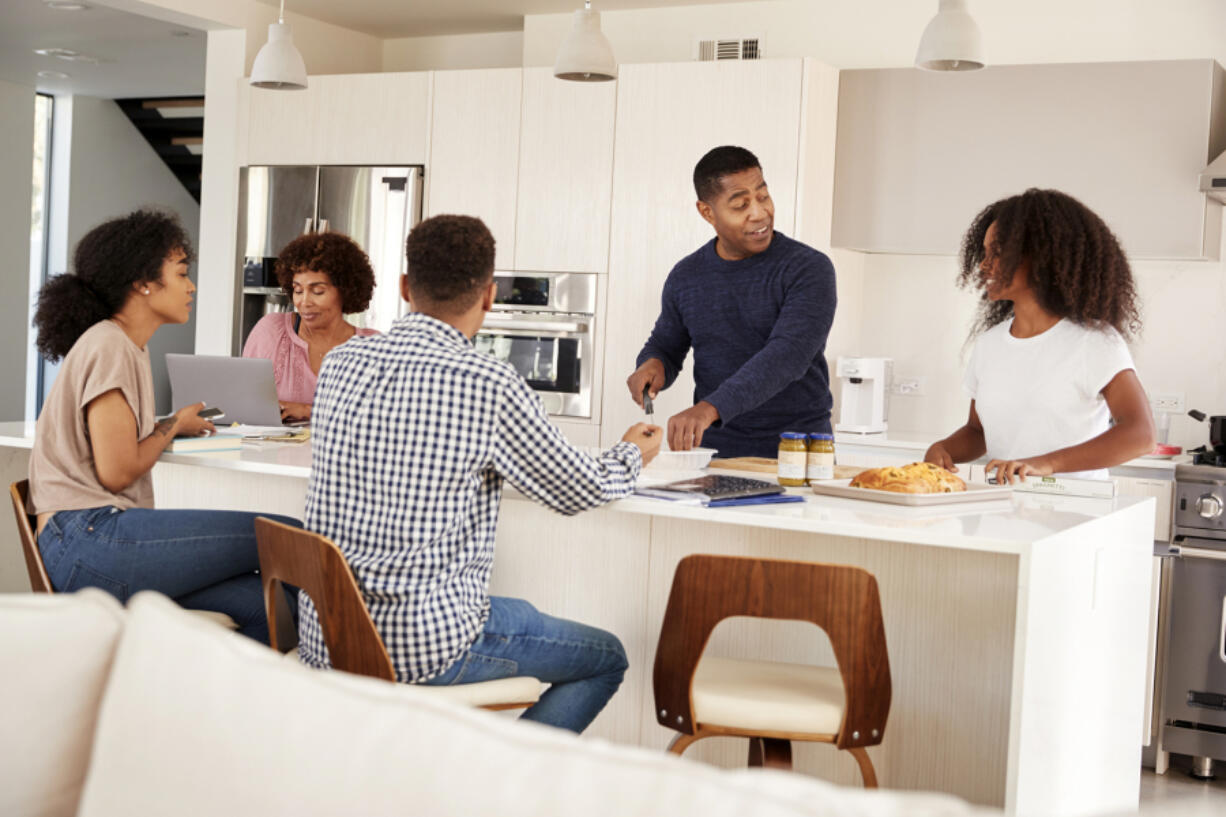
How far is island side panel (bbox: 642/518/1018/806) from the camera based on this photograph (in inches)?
93.3

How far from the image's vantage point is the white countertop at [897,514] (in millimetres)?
1977

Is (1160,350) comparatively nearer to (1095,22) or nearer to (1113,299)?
(1095,22)

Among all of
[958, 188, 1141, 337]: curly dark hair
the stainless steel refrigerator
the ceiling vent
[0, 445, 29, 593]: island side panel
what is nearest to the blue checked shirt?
[958, 188, 1141, 337]: curly dark hair

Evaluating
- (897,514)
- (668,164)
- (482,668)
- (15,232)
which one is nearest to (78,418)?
(482,668)

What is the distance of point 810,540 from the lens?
2.47m

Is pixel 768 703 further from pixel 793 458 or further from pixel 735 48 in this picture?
pixel 735 48

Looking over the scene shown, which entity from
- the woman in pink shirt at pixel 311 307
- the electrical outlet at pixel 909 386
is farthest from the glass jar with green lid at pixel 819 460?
the electrical outlet at pixel 909 386

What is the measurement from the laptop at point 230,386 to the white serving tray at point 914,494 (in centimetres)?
153

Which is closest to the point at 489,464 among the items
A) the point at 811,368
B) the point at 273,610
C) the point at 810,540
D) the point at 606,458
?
the point at 606,458

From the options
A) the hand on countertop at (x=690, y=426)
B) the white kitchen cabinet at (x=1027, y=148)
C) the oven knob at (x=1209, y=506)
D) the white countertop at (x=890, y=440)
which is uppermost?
the white kitchen cabinet at (x=1027, y=148)

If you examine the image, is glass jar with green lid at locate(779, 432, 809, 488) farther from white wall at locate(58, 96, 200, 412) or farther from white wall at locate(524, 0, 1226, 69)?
white wall at locate(58, 96, 200, 412)

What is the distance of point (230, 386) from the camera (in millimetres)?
3289

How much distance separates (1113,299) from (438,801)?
2.28 metres

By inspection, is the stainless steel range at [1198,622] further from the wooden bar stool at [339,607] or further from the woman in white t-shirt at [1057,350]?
the wooden bar stool at [339,607]
